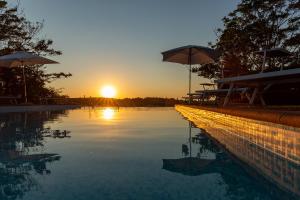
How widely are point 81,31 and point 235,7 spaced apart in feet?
34.0

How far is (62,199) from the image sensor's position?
87.1 inches

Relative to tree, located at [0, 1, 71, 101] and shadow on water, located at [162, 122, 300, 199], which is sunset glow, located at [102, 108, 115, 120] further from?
shadow on water, located at [162, 122, 300, 199]

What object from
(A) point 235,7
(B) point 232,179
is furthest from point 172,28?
(B) point 232,179

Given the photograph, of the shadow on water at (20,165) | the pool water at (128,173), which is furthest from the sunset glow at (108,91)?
the pool water at (128,173)

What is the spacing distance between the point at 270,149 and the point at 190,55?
1058 cm

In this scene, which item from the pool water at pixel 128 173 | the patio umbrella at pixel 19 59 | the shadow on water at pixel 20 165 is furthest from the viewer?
the patio umbrella at pixel 19 59

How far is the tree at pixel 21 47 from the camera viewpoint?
1939 centimetres

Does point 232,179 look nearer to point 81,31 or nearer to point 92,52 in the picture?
point 81,31

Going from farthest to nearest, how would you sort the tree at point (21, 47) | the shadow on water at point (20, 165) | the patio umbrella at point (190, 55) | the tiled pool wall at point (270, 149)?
the tree at point (21, 47) < the patio umbrella at point (190, 55) < the tiled pool wall at point (270, 149) < the shadow on water at point (20, 165)

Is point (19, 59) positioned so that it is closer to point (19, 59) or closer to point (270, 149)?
point (19, 59)

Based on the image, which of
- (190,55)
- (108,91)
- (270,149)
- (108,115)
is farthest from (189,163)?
(108,91)

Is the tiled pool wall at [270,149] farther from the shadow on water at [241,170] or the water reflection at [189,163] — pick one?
the water reflection at [189,163]

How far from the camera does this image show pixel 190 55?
46.0 feet

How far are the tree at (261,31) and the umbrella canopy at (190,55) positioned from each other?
478 centimetres
